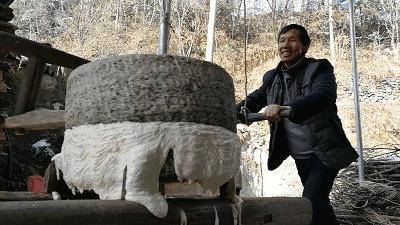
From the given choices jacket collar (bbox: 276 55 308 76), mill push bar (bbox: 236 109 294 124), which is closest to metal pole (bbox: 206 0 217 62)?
jacket collar (bbox: 276 55 308 76)

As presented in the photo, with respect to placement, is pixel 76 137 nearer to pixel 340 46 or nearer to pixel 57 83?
pixel 57 83

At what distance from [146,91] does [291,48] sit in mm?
1585

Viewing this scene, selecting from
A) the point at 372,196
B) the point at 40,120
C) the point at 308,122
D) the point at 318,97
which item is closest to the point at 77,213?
the point at 40,120

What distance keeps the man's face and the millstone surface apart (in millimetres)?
1327

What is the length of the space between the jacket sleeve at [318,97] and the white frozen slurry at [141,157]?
86 cm

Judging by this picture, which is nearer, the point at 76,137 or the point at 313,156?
the point at 76,137

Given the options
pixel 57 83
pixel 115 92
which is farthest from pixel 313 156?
pixel 57 83

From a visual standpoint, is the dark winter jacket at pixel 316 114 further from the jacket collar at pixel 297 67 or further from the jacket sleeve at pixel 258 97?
the jacket sleeve at pixel 258 97

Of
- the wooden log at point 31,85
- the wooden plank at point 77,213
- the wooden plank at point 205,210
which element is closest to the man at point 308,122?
the wooden plank at point 205,210

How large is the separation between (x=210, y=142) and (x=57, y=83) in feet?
27.1

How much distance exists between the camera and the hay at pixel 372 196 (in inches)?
145

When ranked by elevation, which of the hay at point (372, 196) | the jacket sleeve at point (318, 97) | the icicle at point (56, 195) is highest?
the jacket sleeve at point (318, 97)

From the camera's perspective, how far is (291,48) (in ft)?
8.26

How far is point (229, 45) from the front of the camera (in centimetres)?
1792
